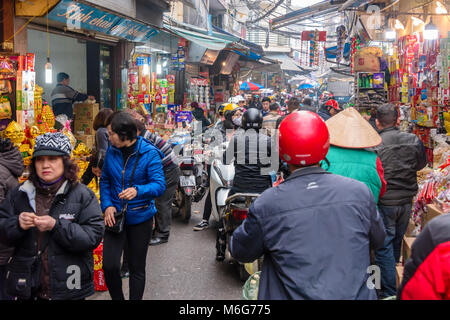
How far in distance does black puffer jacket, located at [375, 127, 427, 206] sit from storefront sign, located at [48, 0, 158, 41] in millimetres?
5440

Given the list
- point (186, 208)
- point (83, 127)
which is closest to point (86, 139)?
point (83, 127)

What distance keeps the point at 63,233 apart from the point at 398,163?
3.66 m

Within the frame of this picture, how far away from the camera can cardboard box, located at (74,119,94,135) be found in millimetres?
10828

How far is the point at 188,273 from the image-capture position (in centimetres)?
608

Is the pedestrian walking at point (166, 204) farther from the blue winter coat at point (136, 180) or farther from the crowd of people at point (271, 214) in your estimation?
the blue winter coat at point (136, 180)

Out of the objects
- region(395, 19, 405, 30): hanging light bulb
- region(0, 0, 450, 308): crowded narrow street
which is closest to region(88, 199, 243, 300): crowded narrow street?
region(0, 0, 450, 308): crowded narrow street

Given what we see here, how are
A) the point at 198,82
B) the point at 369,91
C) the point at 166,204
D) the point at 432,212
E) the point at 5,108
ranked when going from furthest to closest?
the point at 198,82 < the point at 369,91 < the point at 166,204 < the point at 5,108 < the point at 432,212

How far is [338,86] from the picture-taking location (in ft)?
128

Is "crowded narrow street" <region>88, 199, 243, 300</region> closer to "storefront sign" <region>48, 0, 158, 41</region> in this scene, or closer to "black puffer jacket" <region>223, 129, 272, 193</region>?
"black puffer jacket" <region>223, 129, 272, 193</region>

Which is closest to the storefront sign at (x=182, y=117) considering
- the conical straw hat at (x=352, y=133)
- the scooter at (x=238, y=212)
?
the scooter at (x=238, y=212)

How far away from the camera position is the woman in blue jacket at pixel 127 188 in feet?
14.0

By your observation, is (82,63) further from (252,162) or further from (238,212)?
(238,212)

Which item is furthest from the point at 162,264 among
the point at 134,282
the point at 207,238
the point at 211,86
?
the point at 211,86

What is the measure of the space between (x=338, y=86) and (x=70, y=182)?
37729 millimetres
